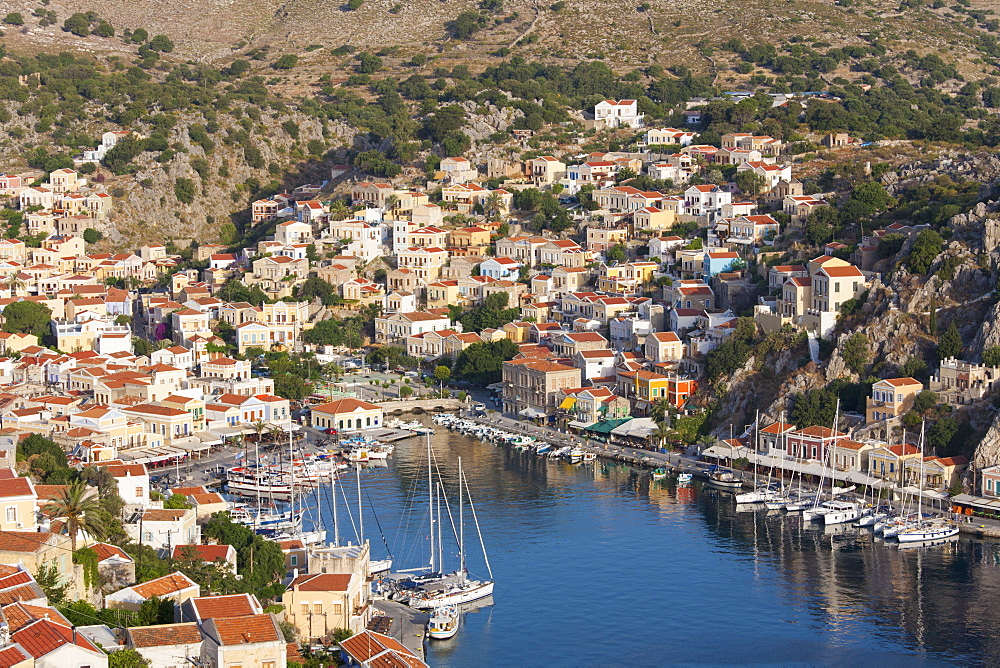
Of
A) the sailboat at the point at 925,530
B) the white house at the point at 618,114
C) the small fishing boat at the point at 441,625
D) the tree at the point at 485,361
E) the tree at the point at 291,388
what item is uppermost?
the white house at the point at 618,114

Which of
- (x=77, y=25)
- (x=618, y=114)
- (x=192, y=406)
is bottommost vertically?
(x=192, y=406)

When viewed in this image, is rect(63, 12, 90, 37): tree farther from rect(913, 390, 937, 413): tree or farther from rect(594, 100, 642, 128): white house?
rect(913, 390, 937, 413): tree

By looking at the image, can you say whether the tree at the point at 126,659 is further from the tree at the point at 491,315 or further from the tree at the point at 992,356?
the tree at the point at 491,315

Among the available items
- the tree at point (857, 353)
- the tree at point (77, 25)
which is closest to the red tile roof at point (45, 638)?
the tree at point (857, 353)

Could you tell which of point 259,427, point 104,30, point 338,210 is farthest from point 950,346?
point 104,30

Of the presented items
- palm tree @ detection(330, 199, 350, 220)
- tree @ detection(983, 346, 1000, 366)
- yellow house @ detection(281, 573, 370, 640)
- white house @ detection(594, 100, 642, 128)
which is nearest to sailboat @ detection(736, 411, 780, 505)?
tree @ detection(983, 346, 1000, 366)

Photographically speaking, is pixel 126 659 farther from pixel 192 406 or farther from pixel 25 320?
pixel 25 320

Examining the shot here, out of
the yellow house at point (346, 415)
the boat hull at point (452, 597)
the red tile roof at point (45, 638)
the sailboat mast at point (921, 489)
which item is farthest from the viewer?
the yellow house at point (346, 415)
